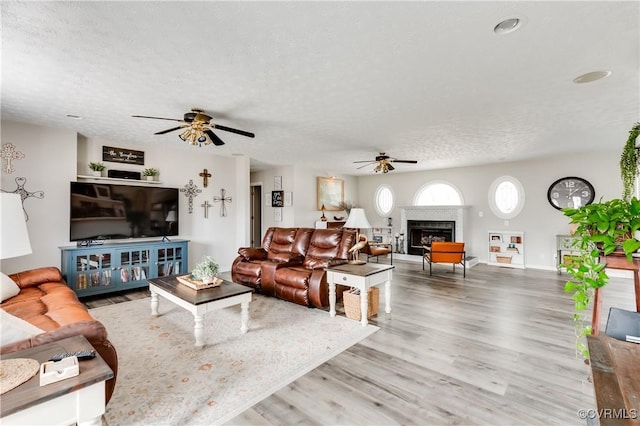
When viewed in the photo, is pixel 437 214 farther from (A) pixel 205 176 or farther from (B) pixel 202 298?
(B) pixel 202 298

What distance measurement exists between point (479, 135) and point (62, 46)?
492cm

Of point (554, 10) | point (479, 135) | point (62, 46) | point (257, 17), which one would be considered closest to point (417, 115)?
point (479, 135)

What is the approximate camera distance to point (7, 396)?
1068 mm

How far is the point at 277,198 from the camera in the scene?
7879 millimetres

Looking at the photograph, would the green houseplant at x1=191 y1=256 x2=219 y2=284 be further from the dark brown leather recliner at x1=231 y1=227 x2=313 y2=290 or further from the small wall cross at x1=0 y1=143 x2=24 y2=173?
the small wall cross at x1=0 y1=143 x2=24 y2=173

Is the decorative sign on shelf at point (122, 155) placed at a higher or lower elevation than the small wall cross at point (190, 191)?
higher

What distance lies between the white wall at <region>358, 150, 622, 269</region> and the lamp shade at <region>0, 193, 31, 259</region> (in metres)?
8.15

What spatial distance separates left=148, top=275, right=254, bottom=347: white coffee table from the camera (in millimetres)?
2838

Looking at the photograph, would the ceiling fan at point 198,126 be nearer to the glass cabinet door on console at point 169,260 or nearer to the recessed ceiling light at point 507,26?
the glass cabinet door on console at point 169,260

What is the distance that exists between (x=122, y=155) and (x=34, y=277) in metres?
2.41

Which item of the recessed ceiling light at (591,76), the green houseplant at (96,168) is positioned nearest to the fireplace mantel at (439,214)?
the recessed ceiling light at (591,76)

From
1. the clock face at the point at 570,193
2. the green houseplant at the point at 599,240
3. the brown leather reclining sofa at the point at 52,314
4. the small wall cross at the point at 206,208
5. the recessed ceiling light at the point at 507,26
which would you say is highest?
the recessed ceiling light at the point at 507,26

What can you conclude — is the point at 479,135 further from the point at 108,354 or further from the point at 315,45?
the point at 108,354

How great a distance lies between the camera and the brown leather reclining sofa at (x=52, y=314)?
1597 millimetres
